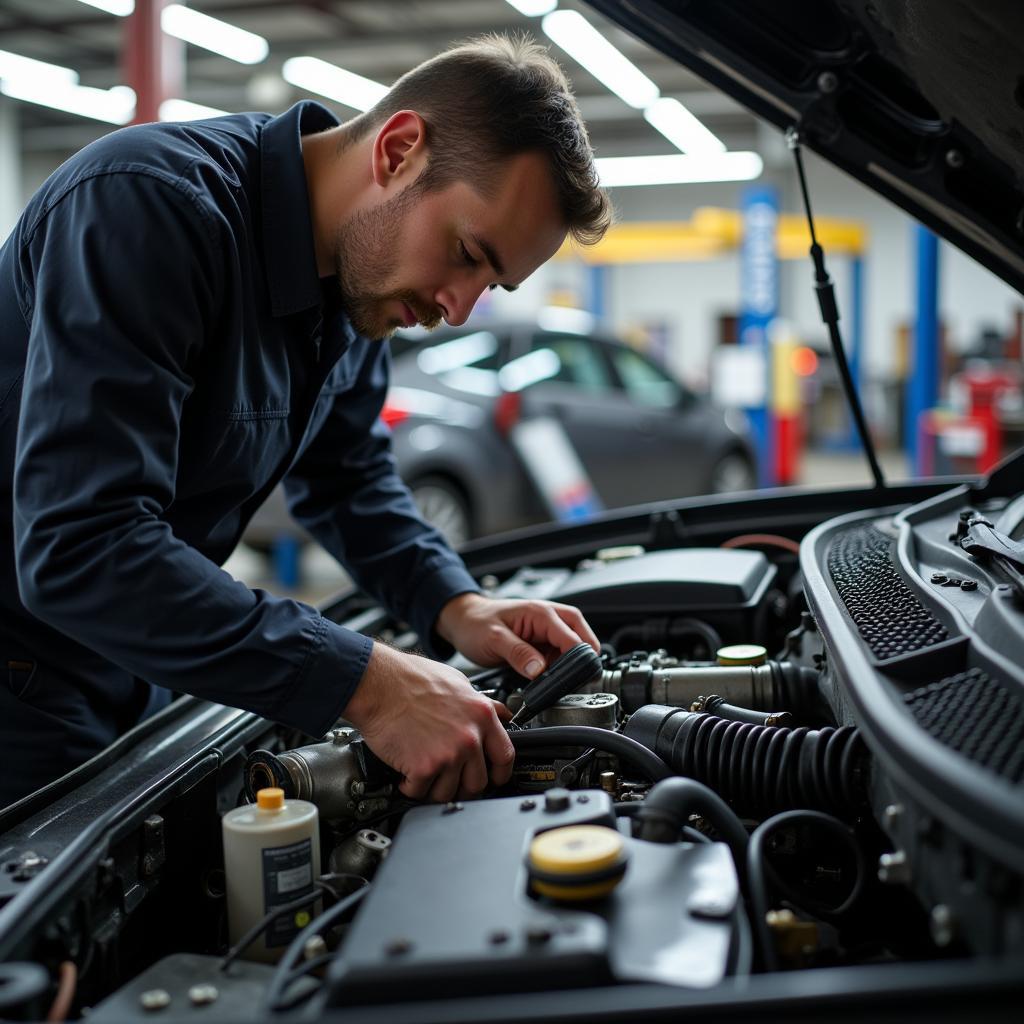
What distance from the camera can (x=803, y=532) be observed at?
222cm

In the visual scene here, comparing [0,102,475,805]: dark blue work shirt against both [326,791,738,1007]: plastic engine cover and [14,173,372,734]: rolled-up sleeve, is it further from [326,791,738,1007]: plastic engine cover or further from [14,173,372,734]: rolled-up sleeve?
[326,791,738,1007]: plastic engine cover

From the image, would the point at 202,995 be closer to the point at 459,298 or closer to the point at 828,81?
the point at 459,298

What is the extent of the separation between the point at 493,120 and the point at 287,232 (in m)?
0.29

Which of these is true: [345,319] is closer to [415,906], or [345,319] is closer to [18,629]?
[18,629]

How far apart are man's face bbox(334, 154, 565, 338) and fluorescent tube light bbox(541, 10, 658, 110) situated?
6659 millimetres

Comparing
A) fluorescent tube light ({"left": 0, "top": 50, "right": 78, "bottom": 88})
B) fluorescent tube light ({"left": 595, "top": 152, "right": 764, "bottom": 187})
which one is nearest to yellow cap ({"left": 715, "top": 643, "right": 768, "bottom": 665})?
fluorescent tube light ({"left": 0, "top": 50, "right": 78, "bottom": 88})

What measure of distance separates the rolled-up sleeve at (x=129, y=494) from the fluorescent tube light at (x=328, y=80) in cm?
1001

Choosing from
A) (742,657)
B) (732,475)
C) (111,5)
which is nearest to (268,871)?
(742,657)

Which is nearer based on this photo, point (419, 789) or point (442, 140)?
point (419, 789)

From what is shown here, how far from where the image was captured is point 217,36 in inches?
360

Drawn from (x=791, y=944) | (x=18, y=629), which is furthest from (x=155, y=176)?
(x=791, y=944)

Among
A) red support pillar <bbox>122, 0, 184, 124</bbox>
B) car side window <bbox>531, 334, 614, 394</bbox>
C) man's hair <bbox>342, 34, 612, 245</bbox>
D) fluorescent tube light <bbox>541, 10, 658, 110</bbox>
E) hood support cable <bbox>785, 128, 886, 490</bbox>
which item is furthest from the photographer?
fluorescent tube light <bbox>541, 10, 658, 110</bbox>

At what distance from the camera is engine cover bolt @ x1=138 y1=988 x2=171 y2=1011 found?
0.86 m

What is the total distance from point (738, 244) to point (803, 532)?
10843 millimetres
